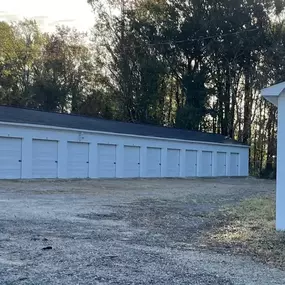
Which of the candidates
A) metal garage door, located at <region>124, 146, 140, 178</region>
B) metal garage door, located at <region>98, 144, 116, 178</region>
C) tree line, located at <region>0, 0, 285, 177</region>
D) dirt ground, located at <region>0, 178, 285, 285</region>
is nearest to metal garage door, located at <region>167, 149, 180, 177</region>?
metal garage door, located at <region>124, 146, 140, 178</region>

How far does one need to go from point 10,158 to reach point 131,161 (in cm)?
819

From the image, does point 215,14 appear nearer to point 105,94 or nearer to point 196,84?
point 196,84

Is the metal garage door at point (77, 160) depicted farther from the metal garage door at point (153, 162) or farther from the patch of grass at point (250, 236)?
the patch of grass at point (250, 236)

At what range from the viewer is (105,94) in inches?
1676

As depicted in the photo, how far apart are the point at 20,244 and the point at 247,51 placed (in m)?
32.7

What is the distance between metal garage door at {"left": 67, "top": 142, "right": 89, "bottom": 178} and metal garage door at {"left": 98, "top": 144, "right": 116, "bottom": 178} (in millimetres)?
995

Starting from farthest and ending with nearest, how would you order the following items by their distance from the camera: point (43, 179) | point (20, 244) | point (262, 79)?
1. point (262, 79)
2. point (43, 179)
3. point (20, 244)

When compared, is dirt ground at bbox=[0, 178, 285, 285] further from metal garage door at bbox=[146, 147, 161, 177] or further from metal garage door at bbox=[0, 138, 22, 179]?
metal garage door at bbox=[146, 147, 161, 177]

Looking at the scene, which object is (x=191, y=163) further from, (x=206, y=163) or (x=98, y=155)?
(x=98, y=155)

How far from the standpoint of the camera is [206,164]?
32.7 m

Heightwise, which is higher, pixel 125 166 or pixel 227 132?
pixel 227 132

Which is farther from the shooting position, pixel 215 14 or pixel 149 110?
pixel 149 110

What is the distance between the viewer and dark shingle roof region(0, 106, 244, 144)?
22.1 metres

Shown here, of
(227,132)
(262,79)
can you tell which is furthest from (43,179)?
(227,132)
